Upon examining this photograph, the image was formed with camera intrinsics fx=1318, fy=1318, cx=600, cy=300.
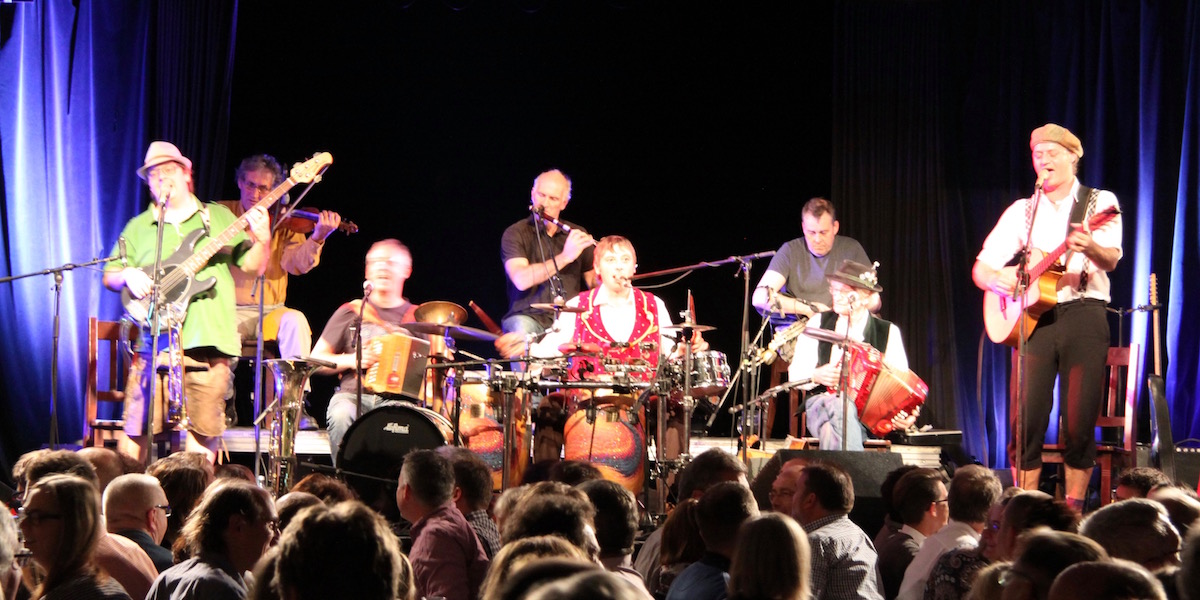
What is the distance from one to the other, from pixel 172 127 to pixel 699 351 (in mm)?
4834

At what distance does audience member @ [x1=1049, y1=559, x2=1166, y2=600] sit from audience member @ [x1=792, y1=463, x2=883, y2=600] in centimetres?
215

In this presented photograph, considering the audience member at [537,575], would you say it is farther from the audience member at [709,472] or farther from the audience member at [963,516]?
the audience member at [709,472]

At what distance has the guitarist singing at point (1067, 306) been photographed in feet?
26.9

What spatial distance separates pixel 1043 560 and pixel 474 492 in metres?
3.03

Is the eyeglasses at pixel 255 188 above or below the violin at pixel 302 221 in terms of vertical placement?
above

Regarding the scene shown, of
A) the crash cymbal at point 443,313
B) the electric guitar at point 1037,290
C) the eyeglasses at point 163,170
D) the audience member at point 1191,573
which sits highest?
the eyeglasses at point 163,170

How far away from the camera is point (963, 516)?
513 centimetres

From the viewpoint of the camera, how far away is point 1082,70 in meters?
10.7

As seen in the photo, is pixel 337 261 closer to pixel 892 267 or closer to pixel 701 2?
pixel 701 2

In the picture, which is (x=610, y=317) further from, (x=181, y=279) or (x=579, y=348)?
(x=181, y=279)

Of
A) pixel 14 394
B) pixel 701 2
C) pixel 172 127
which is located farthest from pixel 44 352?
pixel 701 2

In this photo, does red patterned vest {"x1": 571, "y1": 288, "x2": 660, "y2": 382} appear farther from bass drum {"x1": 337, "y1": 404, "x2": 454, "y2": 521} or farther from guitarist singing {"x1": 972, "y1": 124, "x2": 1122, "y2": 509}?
guitarist singing {"x1": 972, "y1": 124, "x2": 1122, "y2": 509}

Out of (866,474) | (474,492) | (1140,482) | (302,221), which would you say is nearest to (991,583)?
(474,492)

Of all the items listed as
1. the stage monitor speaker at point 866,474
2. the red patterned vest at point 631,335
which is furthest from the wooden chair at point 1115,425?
the red patterned vest at point 631,335
